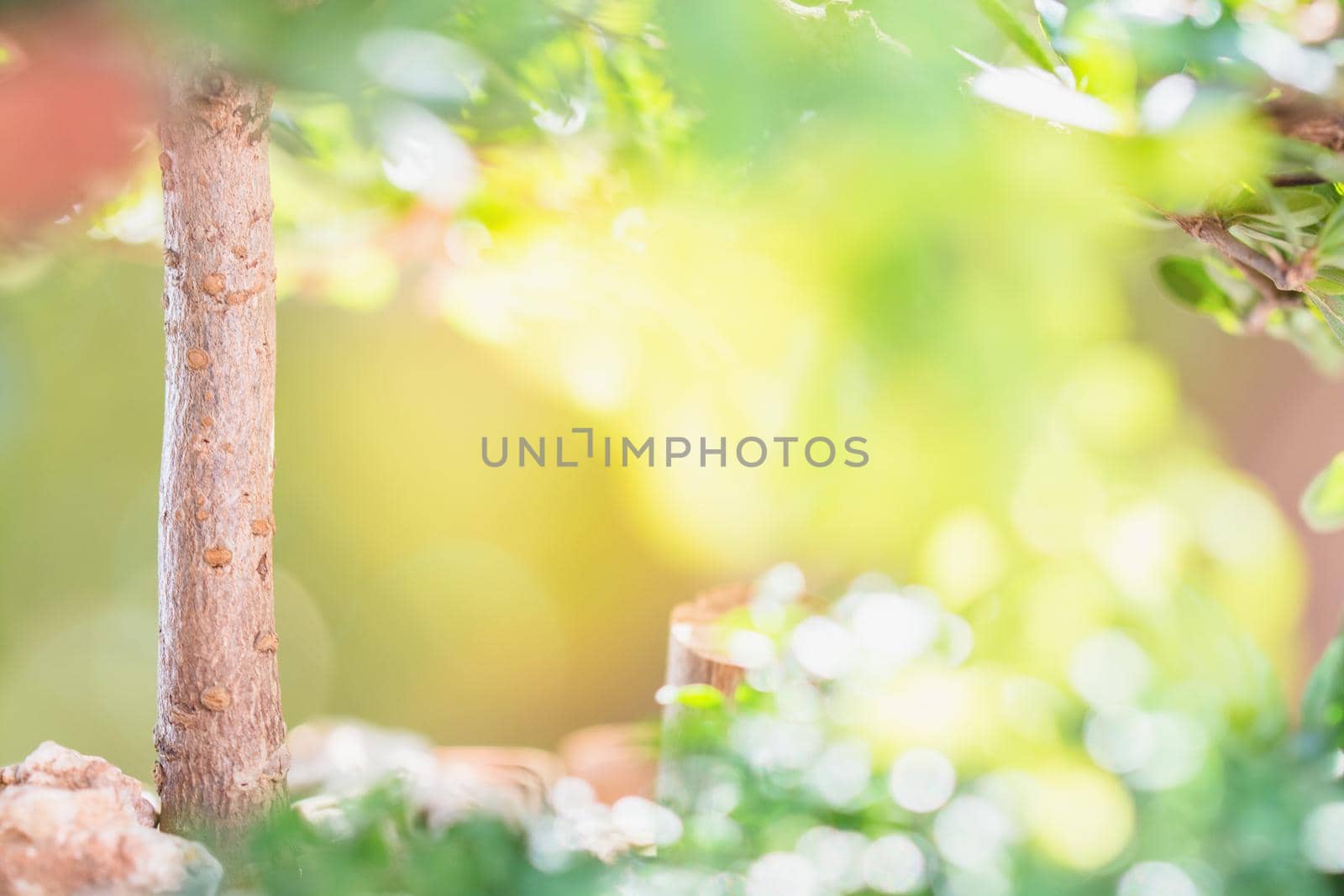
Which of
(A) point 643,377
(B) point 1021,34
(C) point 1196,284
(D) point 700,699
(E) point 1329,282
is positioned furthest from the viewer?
(A) point 643,377

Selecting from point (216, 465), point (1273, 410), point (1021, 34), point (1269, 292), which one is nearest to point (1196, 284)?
point (1269, 292)

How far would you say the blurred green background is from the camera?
140mm

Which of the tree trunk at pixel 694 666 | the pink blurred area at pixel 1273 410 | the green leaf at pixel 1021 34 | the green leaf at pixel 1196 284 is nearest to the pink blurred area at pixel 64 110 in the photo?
the green leaf at pixel 1021 34

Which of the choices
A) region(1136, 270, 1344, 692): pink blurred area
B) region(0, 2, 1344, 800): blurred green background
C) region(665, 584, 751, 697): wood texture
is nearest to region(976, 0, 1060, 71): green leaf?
region(0, 2, 1344, 800): blurred green background

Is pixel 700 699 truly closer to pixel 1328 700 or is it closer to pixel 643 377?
pixel 1328 700

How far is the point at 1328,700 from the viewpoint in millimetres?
410

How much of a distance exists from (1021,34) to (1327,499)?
1.30 ft

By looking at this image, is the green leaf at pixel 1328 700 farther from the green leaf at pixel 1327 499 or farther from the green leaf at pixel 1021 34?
the green leaf at pixel 1021 34

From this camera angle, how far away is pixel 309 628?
130 centimetres

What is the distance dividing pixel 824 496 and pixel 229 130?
1.16 ft

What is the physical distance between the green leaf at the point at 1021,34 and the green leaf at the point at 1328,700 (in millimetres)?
335

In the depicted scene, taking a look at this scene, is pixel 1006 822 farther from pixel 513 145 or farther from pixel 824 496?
pixel 513 145

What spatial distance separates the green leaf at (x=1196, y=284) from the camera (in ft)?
1.89

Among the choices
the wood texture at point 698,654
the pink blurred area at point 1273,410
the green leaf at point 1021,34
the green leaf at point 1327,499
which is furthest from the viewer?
the pink blurred area at point 1273,410
